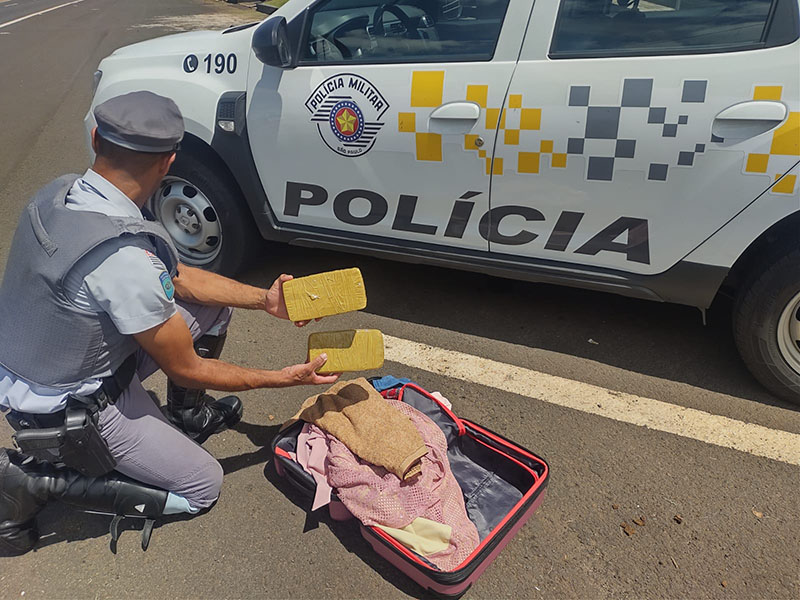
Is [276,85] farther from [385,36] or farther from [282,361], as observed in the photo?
[282,361]

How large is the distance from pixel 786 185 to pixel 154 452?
Answer: 2.38m

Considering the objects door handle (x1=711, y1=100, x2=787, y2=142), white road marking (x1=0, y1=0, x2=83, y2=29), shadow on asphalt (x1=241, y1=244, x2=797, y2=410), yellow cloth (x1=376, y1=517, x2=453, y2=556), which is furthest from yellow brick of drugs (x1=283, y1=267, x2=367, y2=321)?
white road marking (x1=0, y1=0, x2=83, y2=29)

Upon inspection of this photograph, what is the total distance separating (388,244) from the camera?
3.10m

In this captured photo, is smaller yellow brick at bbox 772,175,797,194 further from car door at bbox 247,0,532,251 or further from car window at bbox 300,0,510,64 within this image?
car window at bbox 300,0,510,64

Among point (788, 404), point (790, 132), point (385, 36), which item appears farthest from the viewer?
point (385, 36)

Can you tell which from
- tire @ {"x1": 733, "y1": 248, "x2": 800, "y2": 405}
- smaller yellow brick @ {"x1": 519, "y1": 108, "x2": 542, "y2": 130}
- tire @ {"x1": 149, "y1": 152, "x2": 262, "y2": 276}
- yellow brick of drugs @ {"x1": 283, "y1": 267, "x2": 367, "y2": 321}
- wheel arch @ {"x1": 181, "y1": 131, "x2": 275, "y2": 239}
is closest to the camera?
yellow brick of drugs @ {"x1": 283, "y1": 267, "x2": 367, "y2": 321}

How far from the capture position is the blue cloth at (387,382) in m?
2.65

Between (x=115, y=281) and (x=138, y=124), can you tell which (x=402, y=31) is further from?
(x=115, y=281)

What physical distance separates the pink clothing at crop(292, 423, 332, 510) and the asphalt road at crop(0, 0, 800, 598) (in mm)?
129

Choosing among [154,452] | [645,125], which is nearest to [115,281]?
[154,452]

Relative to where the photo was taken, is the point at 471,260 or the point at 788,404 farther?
the point at 471,260

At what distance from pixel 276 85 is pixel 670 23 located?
1.74m

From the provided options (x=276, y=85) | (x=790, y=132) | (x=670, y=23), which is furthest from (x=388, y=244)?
(x=790, y=132)

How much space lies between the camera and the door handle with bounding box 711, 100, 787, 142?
222 centimetres
